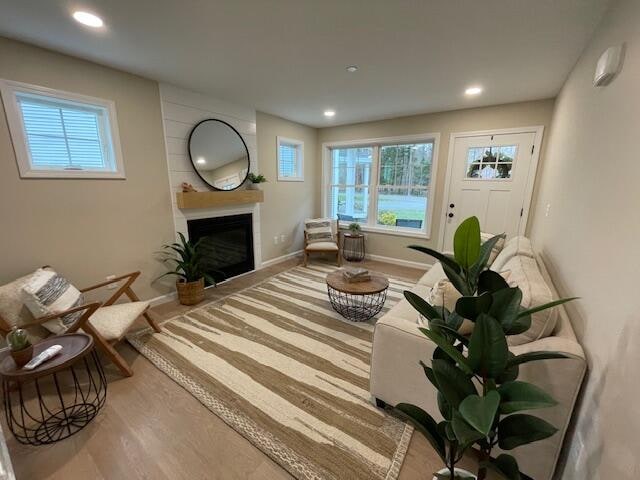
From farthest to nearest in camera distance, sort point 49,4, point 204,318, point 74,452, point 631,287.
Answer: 1. point 204,318
2. point 49,4
3. point 74,452
4. point 631,287

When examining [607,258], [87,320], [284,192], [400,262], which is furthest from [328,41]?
[400,262]

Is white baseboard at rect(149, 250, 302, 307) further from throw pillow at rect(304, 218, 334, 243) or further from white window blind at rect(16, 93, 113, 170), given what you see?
white window blind at rect(16, 93, 113, 170)

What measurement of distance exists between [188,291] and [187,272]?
0.72 ft

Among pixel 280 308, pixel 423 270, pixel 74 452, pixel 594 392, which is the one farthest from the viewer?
pixel 423 270

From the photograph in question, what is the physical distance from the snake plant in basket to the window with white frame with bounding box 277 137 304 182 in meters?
3.86

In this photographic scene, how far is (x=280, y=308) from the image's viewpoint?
291 cm

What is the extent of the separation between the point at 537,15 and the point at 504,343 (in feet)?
6.86

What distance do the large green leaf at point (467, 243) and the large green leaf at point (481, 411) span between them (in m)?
0.39

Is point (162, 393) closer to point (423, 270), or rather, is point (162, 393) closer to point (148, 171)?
point (148, 171)

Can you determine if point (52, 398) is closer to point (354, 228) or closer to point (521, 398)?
point (521, 398)

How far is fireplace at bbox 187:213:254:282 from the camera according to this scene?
11.1ft

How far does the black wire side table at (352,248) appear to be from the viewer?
4.76 m

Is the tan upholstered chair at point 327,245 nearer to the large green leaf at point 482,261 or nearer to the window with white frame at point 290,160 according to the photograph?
the window with white frame at point 290,160

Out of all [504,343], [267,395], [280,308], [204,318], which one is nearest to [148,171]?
[204,318]
